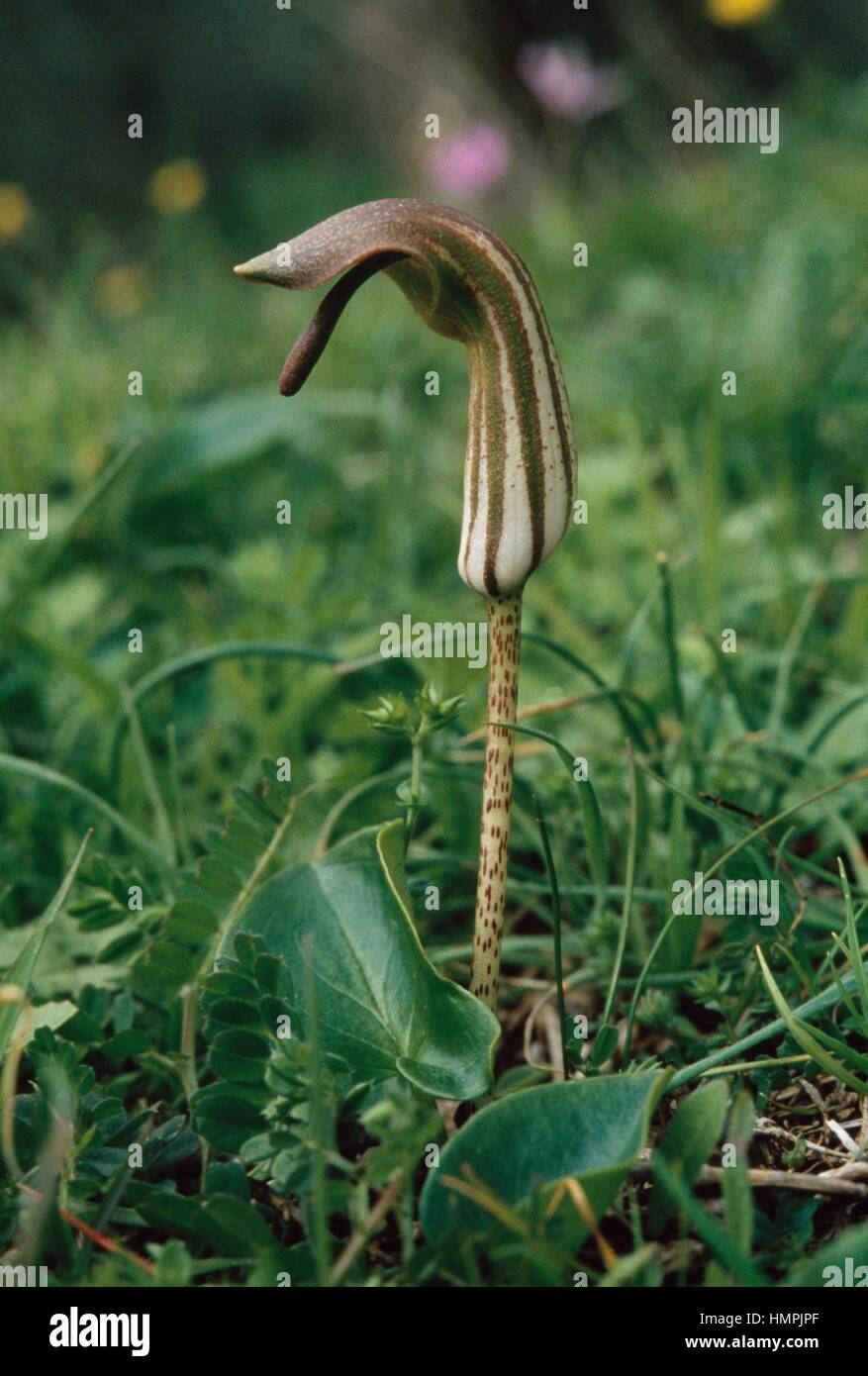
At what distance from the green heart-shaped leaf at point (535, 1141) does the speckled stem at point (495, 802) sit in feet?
0.57

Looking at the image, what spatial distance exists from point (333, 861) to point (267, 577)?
1.18 m

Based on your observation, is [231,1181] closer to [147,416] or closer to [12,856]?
[12,856]

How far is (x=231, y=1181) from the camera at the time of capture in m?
1.32

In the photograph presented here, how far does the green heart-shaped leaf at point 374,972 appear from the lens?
132cm

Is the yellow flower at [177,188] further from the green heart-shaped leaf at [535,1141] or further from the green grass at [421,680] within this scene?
the green heart-shaped leaf at [535,1141]

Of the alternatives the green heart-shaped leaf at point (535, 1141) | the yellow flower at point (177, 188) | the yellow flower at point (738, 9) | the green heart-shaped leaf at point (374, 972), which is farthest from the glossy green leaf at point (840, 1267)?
the yellow flower at point (738, 9)

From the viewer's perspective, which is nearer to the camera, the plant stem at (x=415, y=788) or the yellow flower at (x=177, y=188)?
the plant stem at (x=415, y=788)

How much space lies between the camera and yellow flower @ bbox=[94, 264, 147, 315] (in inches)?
207

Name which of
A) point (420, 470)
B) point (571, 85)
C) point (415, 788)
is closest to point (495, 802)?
point (415, 788)

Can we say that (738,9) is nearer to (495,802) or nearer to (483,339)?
(483,339)

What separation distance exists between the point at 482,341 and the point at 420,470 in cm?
198

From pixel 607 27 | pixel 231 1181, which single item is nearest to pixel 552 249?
pixel 607 27

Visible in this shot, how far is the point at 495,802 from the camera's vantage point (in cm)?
138

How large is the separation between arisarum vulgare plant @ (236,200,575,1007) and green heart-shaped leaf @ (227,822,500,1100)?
0.36 meters
